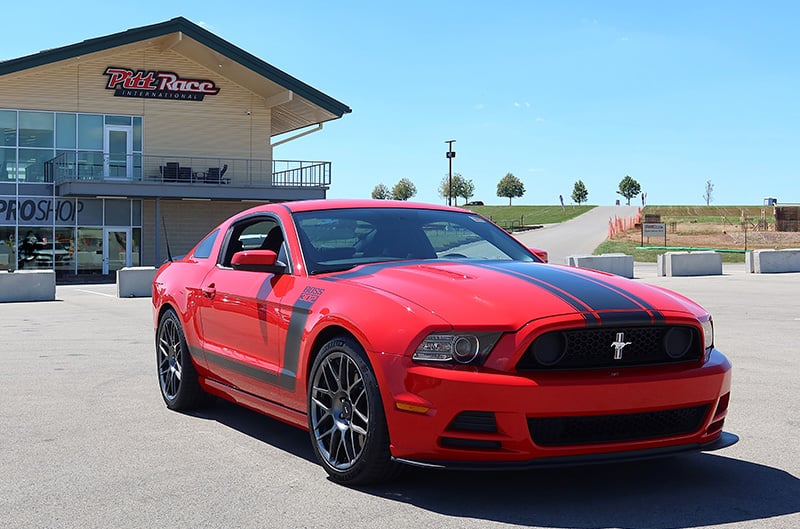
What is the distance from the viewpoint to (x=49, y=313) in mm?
17578

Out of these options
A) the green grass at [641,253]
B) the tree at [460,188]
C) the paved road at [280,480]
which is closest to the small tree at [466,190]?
the tree at [460,188]

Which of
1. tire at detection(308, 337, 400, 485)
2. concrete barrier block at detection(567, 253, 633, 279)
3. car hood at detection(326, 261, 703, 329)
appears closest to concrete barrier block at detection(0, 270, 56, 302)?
concrete barrier block at detection(567, 253, 633, 279)

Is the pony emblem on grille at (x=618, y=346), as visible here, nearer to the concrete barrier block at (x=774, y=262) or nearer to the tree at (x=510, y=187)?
the concrete barrier block at (x=774, y=262)

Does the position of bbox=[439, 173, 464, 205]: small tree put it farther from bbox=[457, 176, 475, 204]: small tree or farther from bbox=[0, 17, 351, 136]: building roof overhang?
bbox=[0, 17, 351, 136]: building roof overhang

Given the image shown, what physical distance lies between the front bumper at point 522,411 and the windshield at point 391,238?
138 centimetres

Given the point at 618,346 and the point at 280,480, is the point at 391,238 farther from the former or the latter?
the point at 618,346

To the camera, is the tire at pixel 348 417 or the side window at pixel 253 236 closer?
the tire at pixel 348 417

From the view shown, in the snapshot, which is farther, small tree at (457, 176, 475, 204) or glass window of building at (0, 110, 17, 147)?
small tree at (457, 176, 475, 204)

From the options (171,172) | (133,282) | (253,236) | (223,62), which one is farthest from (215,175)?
(253,236)

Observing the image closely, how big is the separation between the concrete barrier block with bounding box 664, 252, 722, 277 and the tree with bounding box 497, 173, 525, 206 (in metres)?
132

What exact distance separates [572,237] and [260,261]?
72.3 m

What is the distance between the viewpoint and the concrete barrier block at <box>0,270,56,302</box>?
2120 cm

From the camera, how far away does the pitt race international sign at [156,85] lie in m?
37.8

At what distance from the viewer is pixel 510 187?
162 metres
